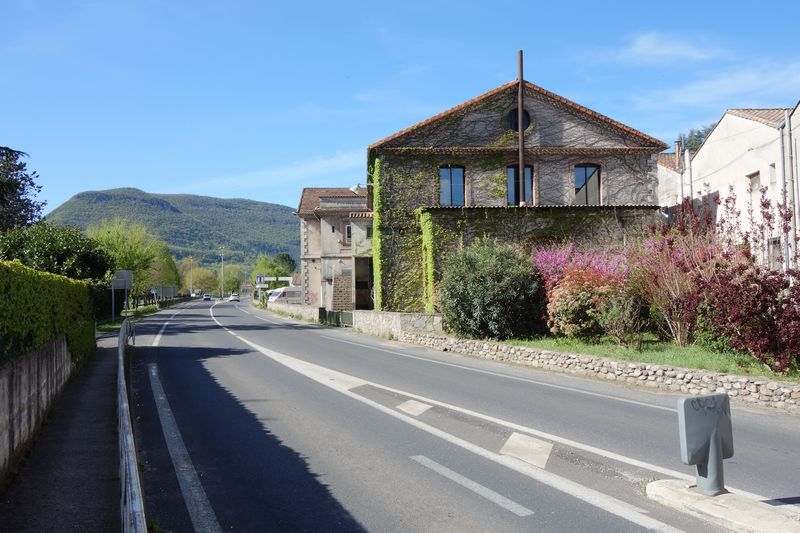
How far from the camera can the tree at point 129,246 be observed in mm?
66312

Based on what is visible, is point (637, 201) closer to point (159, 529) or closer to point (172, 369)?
point (172, 369)

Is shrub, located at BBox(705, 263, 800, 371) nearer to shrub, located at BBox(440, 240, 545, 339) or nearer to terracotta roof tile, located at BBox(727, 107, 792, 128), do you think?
shrub, located at BBox(440, 240, 545, 339)

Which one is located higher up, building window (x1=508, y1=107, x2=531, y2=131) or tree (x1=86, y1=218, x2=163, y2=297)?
building window (x1=508, y1=107, x2=531, y2=131)

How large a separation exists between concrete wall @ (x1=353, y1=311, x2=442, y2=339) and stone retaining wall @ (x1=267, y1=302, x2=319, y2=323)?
15055 millimetres

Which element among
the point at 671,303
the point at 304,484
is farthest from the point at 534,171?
the point at 304,484

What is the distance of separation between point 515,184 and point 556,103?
492 cm

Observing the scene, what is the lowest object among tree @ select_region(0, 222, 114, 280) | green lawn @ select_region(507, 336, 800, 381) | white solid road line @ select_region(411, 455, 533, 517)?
white solid road line @ select_region(411, 455, 533, 517)

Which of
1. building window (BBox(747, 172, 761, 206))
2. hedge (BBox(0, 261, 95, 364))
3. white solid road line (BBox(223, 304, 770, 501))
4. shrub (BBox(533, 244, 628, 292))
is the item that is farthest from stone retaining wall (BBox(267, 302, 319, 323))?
white solid road line (BBox(223, 304, 770, 501))

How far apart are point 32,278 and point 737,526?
1032 cm

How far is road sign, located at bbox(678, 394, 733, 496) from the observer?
6016 millimetres

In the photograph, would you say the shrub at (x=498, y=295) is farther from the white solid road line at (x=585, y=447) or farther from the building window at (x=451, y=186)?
the building window at (x=451, y=186)

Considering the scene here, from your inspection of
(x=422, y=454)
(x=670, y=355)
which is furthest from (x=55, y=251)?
(x=422, y=454)

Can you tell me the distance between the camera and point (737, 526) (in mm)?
5352

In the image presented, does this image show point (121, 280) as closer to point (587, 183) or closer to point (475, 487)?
point (587, 183)
